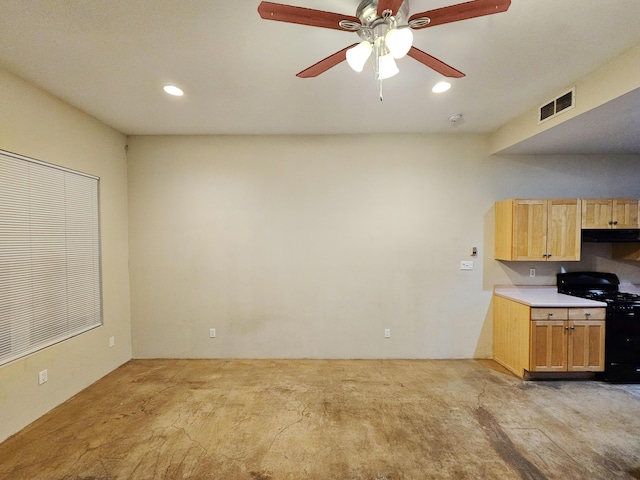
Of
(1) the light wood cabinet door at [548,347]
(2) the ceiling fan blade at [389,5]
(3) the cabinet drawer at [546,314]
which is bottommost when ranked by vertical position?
(1) the light wood cabinet door at [548,347]

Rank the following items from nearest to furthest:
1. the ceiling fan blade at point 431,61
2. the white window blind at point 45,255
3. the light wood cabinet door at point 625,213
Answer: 1. the ceiling fan blade at point 431,61
2. the white window blind at point 45,255
3. the light wood cabinet door at point 625,213

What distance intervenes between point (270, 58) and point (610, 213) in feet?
13.8

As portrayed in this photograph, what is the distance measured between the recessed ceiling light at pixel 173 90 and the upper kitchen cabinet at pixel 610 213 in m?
4.64

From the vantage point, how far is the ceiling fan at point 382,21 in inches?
Result: 53.8

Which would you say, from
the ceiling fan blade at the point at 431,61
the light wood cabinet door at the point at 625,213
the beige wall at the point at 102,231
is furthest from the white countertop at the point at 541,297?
the beige wall at the point at 102,231

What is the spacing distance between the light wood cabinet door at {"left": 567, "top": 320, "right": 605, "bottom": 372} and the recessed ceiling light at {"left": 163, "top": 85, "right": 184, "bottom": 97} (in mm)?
4708

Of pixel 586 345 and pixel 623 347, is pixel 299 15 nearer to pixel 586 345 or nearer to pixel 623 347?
pixel 586 345

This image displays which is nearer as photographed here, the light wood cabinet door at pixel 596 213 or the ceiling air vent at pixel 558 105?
the ceiling air vent at pixel 558 105

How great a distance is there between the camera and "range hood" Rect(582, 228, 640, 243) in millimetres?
3527

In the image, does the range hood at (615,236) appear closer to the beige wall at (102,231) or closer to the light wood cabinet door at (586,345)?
the light wood cabinet door at (586,345)

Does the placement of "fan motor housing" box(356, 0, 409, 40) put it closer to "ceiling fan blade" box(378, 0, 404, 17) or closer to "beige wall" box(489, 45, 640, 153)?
"ceiling fan blade" box(378, 0, 404, 17)

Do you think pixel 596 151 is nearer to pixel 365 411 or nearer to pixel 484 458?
pixel 484 458

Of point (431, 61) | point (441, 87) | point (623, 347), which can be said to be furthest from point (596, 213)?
point (431, 61)

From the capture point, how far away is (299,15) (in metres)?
1.40
